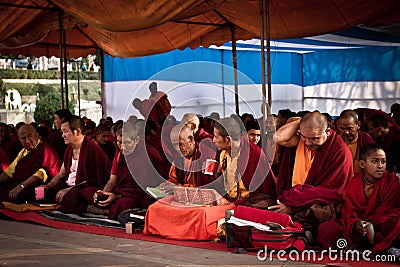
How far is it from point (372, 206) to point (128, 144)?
2.65 meters

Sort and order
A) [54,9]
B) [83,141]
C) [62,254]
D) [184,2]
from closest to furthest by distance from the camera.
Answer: [62,254], [184,2], [83,141], [54,9]

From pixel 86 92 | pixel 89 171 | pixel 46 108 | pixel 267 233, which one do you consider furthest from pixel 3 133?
pixel 86 92

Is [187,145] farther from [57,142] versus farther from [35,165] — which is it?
[57,142]

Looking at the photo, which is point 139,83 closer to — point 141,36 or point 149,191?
point 141,36

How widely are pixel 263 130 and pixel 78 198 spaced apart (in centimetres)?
207

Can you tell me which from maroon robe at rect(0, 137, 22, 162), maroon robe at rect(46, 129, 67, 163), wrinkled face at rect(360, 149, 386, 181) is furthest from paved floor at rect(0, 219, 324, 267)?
maroon robe at rect(0, 137, 22, 162)

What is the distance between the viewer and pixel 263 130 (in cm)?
688

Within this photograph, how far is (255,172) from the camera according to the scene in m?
5.40

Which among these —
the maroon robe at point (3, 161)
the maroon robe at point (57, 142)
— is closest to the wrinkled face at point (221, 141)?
the maroon robe at point (57, 142)

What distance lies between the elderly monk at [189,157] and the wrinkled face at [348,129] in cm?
116

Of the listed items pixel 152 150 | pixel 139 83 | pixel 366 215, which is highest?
pixel 139 83

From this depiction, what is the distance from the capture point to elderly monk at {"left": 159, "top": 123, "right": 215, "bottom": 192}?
5.81 metres

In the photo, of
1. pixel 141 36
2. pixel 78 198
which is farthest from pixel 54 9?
pixel 78 198

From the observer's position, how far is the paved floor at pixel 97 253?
4797 mm
